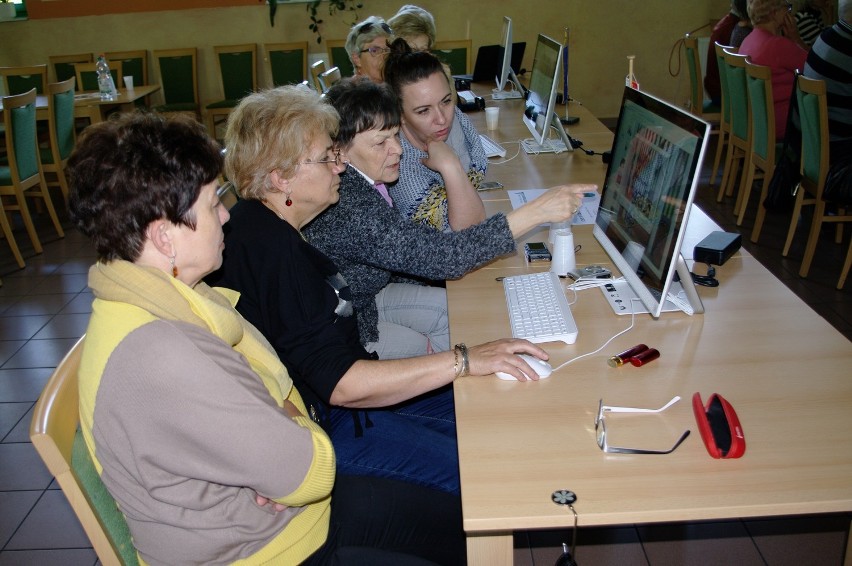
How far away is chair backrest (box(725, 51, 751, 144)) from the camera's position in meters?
3.99

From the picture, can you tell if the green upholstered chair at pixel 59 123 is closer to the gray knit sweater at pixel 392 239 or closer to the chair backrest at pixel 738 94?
the gray knit sweater at pixel 392 239

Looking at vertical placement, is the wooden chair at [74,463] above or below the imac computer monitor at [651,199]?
below

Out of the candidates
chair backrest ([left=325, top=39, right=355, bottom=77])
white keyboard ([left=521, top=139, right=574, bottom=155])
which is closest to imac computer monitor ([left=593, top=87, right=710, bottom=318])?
white keyboard ([left=521, top=139, right=574, bottom=155])

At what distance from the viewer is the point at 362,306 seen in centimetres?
194

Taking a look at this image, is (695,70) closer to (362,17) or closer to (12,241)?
(362,17)

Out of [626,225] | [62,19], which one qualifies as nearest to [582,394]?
[626,225]

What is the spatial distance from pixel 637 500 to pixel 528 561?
37.4 inches

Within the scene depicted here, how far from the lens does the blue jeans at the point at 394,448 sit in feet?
5.07

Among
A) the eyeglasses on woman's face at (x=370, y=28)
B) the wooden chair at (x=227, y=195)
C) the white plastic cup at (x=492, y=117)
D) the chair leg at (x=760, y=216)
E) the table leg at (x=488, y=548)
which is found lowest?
the chair leg at (x=760, y=216)

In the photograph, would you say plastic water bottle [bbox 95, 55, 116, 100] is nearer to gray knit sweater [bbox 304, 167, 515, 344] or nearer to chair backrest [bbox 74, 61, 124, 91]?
chair backrest [bbox 74, 61, 124, 91]

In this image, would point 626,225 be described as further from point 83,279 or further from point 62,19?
point 62,19

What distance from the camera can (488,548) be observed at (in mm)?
1234

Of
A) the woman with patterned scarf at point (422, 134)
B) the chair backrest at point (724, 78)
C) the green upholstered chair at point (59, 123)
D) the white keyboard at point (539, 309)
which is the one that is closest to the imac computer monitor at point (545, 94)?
the woman with patterned scarf at point (422, 134)

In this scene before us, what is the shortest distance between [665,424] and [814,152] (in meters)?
2.69
